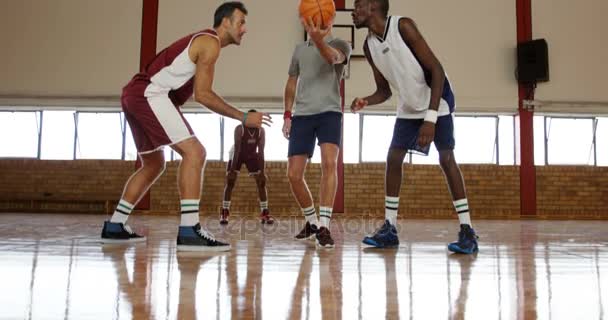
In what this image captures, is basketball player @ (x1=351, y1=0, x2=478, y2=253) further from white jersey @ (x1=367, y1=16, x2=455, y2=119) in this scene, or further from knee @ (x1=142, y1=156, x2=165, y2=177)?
knee @ (x1=142, y1=156, x2=165, y2=177)

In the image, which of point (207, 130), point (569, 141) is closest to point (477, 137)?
point (569, 141)

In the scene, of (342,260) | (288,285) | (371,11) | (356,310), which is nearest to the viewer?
(356,310)

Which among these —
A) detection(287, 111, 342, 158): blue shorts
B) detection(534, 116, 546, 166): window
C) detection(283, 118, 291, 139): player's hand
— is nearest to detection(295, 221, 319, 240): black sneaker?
detection(287, 111, 342, 158): blue shorts

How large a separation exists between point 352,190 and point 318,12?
5665mm

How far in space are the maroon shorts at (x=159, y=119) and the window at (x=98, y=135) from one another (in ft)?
21.0

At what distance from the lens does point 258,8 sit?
8219 millimetres

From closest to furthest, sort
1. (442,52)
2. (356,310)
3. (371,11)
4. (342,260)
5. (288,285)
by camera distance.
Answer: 1. (356,310)
2. (288,285)
3. (342,260)
4. (371,11)
5. (442,52)

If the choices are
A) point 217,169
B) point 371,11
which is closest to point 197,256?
point 371,11

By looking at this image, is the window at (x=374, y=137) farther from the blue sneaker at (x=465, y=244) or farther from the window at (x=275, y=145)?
the blue sneaker at (x=465, y=244)

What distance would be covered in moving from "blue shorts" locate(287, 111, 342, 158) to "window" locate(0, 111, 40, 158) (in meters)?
7.33

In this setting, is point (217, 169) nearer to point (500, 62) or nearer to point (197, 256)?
point (500, 62)

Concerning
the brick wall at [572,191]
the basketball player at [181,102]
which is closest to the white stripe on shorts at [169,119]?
the basketball player at [181,102]

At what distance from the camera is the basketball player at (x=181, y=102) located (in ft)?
7.48

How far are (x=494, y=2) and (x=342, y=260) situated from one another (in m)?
7.76
